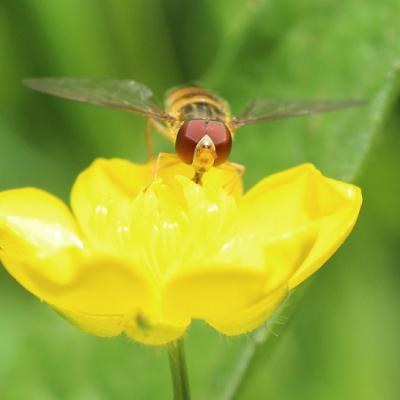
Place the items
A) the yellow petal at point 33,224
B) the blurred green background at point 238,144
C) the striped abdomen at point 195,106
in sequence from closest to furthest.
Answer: the yellow petal at point 33,224 → the striped abdomen at point 195,106 → the blurred green background at point 238,144

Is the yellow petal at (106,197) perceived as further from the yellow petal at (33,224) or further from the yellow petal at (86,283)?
the yellow petal at (86,283)

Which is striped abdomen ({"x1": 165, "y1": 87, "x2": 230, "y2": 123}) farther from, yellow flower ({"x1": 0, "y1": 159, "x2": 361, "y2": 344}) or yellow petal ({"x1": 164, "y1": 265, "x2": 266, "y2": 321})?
yellow petal ({"x1": 164, "y1": 265, "x2": 266, "y2": 321})

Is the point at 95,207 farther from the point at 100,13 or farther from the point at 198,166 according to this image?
the point at 100,13

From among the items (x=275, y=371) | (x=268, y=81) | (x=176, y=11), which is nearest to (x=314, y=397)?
(x=275, y=371)

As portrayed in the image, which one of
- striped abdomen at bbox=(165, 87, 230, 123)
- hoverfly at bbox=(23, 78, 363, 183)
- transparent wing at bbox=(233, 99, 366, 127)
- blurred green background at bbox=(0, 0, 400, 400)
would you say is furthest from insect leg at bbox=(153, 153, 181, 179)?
blurred green background at bbox=(0, 0, 400, 400)

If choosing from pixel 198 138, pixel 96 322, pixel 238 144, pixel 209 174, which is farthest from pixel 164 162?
pixel 238 144

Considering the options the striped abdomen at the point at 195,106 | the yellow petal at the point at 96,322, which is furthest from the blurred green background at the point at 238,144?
the yellow petal at the point at 96,322

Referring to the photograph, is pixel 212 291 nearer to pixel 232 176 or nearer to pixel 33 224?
pixel 33 224
